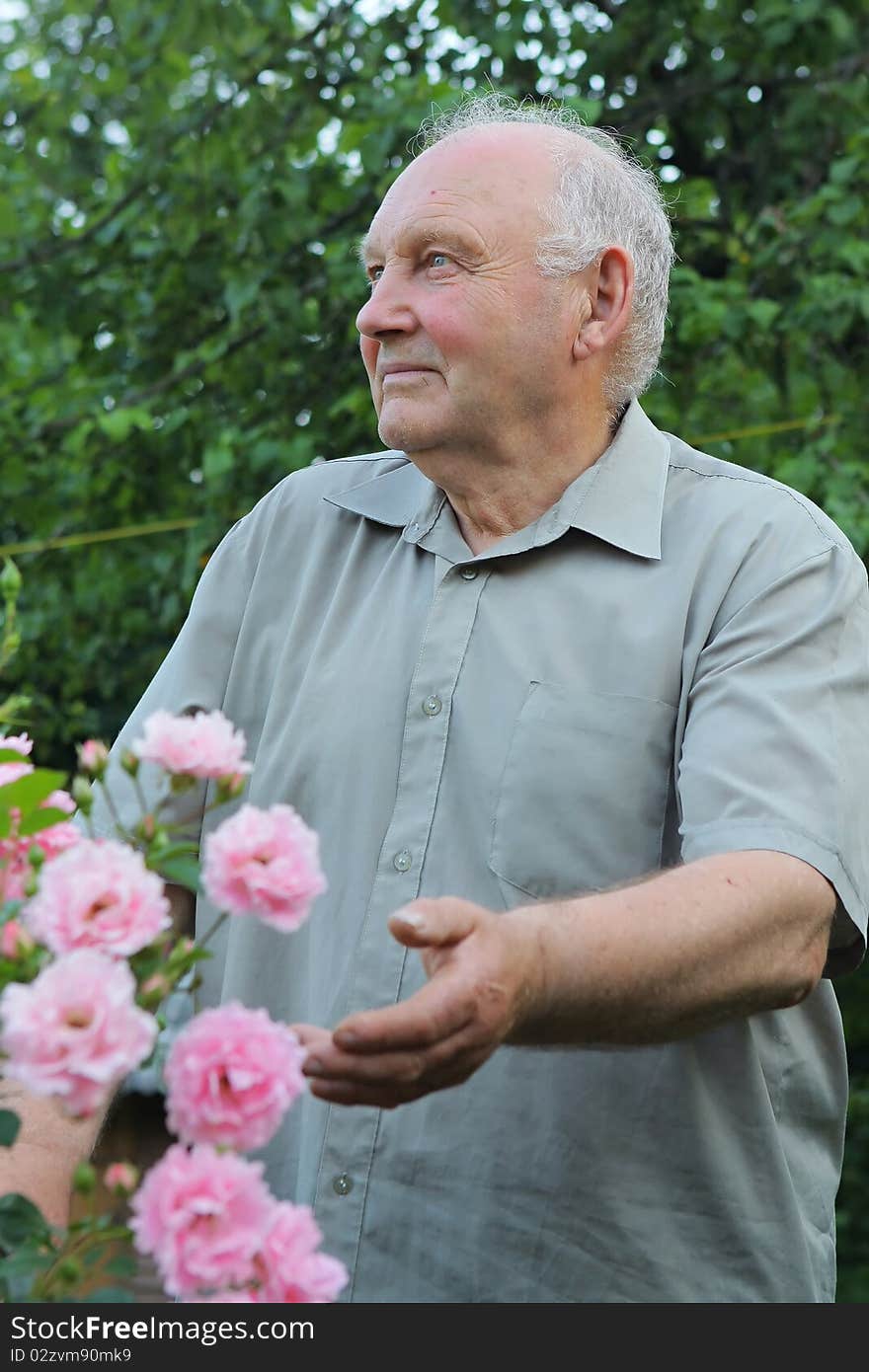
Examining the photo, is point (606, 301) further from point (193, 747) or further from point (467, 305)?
point (193, 747)

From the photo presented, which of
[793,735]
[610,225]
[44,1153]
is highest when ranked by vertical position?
[610,225]

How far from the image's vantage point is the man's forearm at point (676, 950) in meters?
1.30

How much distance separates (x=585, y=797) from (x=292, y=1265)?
2.68 ft

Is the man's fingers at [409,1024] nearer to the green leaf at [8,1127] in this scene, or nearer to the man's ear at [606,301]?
the green leaf at [8,1127]

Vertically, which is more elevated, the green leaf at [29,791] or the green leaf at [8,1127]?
the green leaf at [29,791]

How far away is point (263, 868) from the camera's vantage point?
1.04m

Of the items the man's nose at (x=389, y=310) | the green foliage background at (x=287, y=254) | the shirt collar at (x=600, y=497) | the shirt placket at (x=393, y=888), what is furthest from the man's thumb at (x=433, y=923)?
the green foliage background at (x=287, y=254)

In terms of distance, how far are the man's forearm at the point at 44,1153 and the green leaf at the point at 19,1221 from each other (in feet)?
1.16

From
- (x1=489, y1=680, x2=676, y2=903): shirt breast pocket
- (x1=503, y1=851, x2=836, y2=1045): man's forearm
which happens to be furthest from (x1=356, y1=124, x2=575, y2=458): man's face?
(x1=503, y1=851, x2=836, y2=1045): man's forearm

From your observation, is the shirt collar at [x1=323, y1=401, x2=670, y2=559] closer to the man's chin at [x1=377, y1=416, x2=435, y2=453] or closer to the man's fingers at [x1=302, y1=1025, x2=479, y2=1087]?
the man's chin at [x1=377, y1=416, x2=435, y2=453]

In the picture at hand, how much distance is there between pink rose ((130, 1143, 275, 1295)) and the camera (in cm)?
97

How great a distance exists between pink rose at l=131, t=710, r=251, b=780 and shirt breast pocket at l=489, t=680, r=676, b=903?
2.21 feet

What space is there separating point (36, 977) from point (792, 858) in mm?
774

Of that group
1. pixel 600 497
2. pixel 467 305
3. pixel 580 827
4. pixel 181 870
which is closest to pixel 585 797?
pixel 580 827
